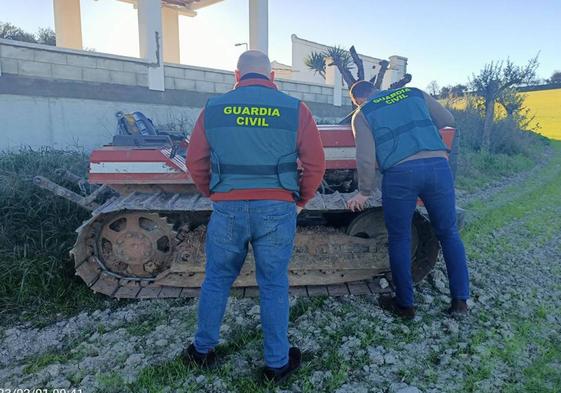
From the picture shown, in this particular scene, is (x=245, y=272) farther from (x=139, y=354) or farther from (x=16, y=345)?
(x=16, y=345)

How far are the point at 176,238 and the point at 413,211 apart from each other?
198 centimetres

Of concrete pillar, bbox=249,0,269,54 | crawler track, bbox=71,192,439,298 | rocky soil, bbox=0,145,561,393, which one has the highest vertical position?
concrete pillar, bbox=249,0,269,54

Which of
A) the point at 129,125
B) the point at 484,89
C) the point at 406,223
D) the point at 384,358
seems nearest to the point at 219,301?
the point at 384,358

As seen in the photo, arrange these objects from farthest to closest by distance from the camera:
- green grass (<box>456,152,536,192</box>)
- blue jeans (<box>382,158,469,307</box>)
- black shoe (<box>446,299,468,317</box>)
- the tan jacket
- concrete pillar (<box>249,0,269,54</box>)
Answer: green grass (<box>456,152,536,192</box>) < concrete pillar (<box>249,0,269,54</box>) < black shoe (<box>446,299,468,317</box>) < the tan jacket < blue jeans (<box>382,158,469,307</box>)

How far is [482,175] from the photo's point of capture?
1157cm

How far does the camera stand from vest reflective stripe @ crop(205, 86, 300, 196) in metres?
2.41

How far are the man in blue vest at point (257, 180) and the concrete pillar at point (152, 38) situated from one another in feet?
19.4

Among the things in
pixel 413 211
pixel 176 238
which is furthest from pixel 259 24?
pixel 413 211

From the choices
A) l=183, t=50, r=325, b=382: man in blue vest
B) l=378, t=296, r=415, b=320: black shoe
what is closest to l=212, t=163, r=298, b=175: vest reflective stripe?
l=183, t=50, r=325, b=382: man in blue vest

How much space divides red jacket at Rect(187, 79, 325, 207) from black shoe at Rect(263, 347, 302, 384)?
972mm

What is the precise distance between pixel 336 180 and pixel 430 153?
104 centimetres

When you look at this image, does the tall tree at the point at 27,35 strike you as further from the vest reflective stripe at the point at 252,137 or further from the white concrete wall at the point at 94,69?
the vest reflective stripe at the point at 252,137

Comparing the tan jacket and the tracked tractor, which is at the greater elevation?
the tan jacket

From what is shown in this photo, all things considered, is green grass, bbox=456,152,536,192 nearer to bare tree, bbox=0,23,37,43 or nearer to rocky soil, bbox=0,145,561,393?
rocky soil, bbox=0,145,561,393
